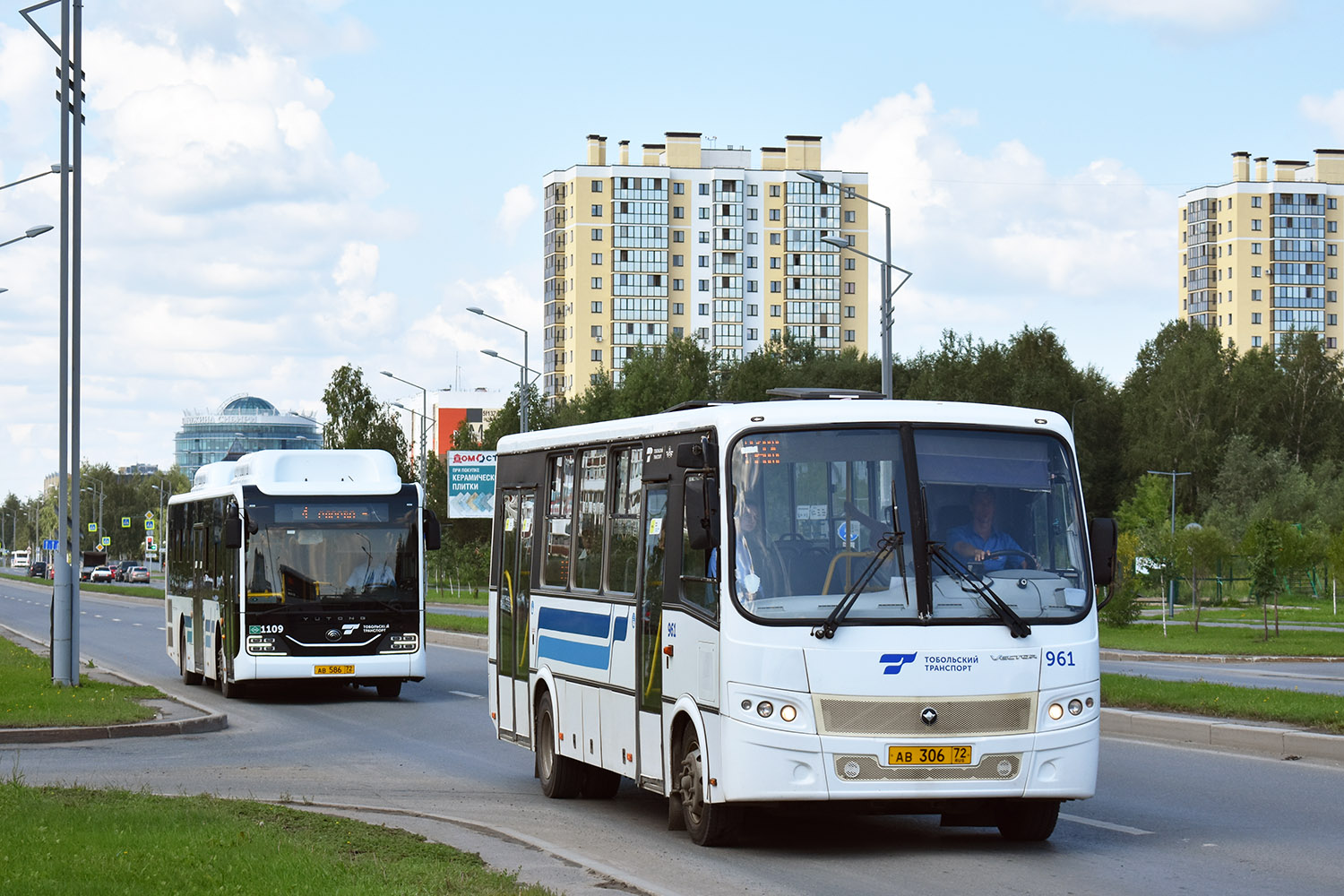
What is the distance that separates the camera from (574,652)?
1375 centimetres

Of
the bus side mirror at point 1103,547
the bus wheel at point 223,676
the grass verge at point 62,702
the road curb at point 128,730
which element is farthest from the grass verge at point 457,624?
the bus side mirror at point 1103,547

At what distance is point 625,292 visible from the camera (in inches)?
5714

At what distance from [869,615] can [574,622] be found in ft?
12.0

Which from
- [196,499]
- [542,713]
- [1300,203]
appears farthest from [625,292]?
[542,713]

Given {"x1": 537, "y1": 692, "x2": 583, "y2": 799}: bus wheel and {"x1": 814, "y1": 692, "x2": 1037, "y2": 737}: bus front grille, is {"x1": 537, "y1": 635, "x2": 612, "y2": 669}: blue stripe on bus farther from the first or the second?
{"x1": 814, "y1": 692, "x2": 1037, "y2": 737}: bus front grille

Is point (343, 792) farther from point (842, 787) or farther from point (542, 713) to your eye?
point (842, 787)

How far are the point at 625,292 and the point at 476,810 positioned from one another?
132661 millimetres

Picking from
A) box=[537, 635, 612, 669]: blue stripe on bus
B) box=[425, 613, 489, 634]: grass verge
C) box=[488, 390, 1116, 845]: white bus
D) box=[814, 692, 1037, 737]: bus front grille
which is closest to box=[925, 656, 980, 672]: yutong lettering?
box=[488, 390, 1116, 845]: white bus

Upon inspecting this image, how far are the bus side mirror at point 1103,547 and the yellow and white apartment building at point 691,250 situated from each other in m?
131

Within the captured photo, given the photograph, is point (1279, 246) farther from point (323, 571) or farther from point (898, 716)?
point (898, 716)

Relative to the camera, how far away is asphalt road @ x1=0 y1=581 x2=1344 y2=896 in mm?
10133

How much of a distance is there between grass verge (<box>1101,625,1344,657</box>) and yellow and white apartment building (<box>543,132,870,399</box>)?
99.1m

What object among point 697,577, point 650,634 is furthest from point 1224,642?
point 697,577

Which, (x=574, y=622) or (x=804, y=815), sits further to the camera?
(x=574, y=622)
